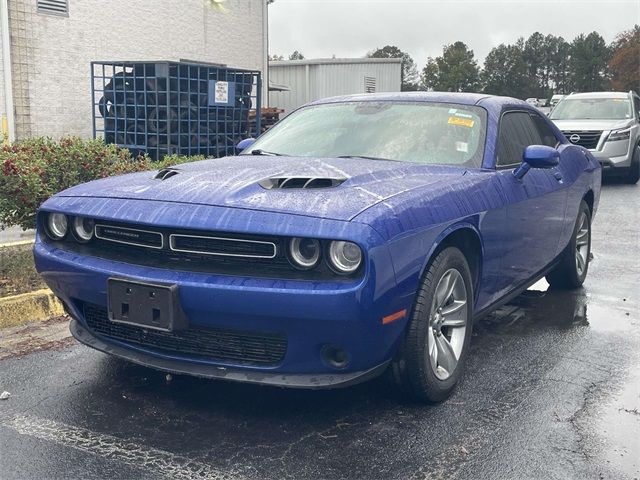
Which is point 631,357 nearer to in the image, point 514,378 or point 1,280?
point 514,378

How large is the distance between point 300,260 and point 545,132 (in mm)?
3216

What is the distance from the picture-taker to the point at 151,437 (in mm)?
3174

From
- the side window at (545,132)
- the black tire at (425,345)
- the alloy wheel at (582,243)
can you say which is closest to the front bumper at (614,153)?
the alloy wheel at (582,243)

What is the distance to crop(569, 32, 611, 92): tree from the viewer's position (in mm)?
100875

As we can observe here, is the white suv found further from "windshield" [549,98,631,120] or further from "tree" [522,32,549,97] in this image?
"tree" [522,32,549,97]

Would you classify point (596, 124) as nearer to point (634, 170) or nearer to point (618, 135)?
point (618, 135)

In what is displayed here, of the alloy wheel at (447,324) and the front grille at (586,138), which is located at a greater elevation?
the front grille at (586,138)

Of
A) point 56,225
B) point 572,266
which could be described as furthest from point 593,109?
A: point 56,225

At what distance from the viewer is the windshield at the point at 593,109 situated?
49.6 ft

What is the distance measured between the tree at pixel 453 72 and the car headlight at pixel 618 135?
6298 cm

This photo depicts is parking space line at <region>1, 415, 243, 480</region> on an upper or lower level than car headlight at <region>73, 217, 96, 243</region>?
lower

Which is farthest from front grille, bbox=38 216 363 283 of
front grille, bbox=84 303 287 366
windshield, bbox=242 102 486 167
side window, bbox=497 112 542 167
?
side window, bbox=497 112 542 167

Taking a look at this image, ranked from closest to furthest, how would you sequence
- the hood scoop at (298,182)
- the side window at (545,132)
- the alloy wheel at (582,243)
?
the hood scoop at (298,182)
the side window at (545,132)
the alloy wheel at (582,243)

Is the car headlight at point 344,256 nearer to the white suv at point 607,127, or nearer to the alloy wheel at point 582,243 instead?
the alloy wheel at point 582,243
